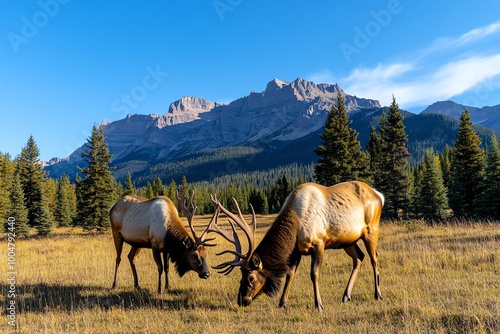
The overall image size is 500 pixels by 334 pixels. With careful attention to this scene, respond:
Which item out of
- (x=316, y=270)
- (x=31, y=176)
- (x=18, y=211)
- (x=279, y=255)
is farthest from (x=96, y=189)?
(x=316, y=270)

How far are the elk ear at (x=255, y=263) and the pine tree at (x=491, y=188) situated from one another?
1070 inches

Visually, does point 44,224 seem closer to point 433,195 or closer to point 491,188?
point 433,195

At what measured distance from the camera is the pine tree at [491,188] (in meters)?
25.2

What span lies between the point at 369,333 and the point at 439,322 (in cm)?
119

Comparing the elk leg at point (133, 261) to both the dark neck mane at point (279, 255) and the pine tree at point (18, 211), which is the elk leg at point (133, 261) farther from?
the pine tree at point (18, 211)

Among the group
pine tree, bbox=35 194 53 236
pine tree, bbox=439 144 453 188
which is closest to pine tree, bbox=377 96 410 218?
pine tree, bbox=439 144 453 188

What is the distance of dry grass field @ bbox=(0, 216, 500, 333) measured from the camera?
16.2 ft

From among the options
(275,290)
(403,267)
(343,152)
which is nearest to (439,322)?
(275,290)

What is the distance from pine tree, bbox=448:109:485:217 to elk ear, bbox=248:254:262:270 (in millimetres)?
31885

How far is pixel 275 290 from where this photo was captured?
20.2ft

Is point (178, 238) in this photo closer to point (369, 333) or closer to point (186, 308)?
point (186, 308)

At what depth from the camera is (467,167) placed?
30.8 metres

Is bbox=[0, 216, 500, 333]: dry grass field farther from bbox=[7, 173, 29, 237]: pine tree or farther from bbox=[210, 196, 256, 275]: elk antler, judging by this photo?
bbox=[7, 173, 29, 237]: pine tree

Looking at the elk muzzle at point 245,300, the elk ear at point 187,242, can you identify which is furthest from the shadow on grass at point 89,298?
the elk ear at point 187,242
